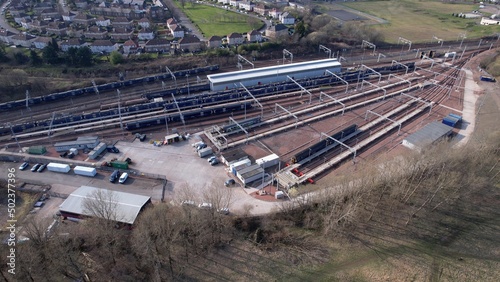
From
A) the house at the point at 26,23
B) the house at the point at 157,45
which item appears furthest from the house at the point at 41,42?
the house at the point at 157,45

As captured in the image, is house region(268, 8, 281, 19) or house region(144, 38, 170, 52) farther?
house region(268, 8, 281, 19)

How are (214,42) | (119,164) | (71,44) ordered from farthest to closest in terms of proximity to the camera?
1. (214,42)
2. (71,44)
3. (119,164)

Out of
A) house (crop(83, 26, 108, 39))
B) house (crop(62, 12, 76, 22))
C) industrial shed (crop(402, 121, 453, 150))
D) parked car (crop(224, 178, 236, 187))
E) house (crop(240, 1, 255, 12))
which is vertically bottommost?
parked car (crop(224, 178, 236, 187))

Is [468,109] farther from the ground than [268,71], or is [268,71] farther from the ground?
[268,71]

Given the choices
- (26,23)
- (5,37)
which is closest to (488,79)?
(5,37)

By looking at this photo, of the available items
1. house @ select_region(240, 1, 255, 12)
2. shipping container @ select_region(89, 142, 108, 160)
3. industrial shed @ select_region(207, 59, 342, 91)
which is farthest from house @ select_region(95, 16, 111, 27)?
shipping container @ select_region(89, 142, 108, 160)

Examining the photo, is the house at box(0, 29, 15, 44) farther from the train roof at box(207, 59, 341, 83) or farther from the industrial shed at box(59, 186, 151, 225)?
the industrial shed at box(59, 186, 151, 225)

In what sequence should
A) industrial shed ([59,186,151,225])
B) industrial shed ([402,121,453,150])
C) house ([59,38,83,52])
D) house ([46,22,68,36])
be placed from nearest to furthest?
1. industrial shed ([59,186,151,225])
2. industrial shed ([402,121,453,150])
3. house ([59,38,83,52])
4. house ([46,22,68,36])

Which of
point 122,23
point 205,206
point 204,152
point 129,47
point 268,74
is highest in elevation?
point 122,23

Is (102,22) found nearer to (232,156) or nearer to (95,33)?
(95,33)
